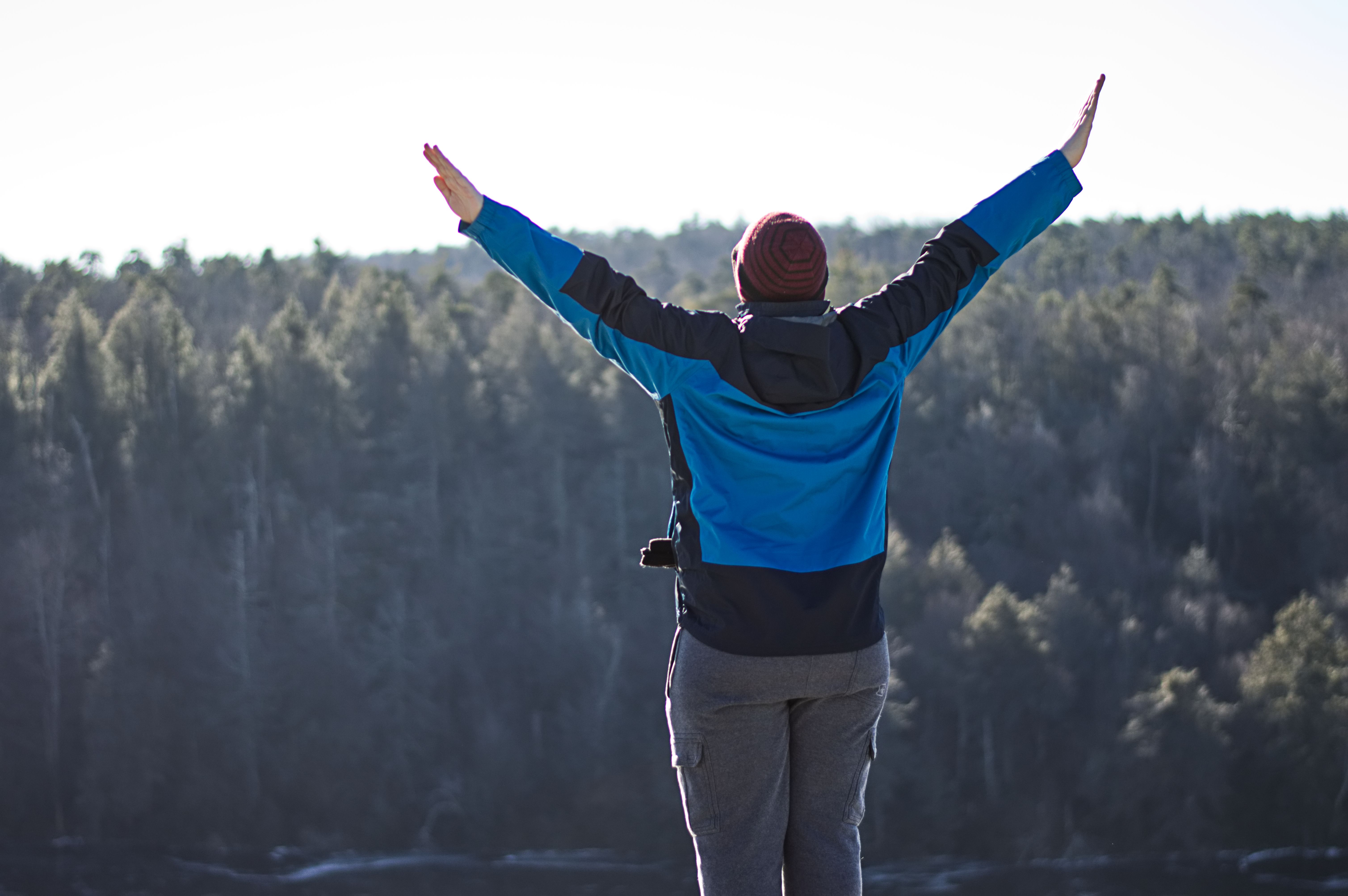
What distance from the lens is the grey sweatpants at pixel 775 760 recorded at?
2271 millimetres

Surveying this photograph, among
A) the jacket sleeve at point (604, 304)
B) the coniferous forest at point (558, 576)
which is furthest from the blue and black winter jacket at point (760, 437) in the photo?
the coniferous forest at point (558, 576)

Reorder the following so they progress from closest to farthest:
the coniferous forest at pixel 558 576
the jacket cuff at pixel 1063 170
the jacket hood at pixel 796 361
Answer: the jacket hood at pixel 796 361, the jacket cuff at pixel 1063 170, the coniferous forest at pixel 558 576

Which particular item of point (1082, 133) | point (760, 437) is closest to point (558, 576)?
point (1082, 133)

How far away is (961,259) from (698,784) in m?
1.11

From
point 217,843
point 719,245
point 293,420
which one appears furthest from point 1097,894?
point 719,245

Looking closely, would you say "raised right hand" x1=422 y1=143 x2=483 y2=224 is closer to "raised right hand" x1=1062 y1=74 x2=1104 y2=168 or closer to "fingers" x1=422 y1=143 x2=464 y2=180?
"fingers" x1=422 y1=143 x2=464 y2=180

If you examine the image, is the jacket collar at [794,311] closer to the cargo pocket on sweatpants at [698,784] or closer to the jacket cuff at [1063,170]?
the jacket cuff at [1063,170]

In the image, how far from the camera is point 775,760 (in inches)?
91.0

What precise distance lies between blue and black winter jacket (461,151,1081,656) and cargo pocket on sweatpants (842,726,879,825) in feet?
0.70

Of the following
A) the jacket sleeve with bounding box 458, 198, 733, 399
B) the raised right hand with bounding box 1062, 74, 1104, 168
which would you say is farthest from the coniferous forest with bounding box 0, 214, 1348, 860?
the jacket sleeve with bounding box 458, 198, 733, 399

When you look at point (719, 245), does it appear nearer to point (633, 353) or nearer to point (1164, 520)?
point (1164, 520)

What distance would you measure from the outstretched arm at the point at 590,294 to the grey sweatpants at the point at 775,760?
52 cm

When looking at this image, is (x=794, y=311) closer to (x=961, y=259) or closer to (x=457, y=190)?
(x=961, y=259)

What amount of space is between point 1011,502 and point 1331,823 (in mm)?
13761
